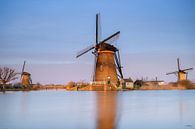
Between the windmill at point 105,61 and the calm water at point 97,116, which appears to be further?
the windmill at point 105,61

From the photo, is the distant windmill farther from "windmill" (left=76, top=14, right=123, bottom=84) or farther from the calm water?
the calm water

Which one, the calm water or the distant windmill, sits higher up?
the distant windmill

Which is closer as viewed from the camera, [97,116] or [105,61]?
[97,116]

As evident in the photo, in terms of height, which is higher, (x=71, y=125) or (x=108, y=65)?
(x=108, y=65)

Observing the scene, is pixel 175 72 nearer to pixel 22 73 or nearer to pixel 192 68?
pixel 192 68

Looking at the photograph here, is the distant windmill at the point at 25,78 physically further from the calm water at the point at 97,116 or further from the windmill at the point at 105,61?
the calm water at the point at 97,116

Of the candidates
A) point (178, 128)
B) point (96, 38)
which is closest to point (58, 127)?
point (178, 128)

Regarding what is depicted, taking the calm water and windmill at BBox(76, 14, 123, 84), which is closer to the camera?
the calm water

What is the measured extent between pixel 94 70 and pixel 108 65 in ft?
7.28

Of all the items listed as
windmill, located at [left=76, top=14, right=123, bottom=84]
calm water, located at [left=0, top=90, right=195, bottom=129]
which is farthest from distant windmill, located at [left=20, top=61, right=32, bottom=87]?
calm water, located at [left=0, top=90, right=195, bottom=129]

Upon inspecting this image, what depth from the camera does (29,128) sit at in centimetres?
877

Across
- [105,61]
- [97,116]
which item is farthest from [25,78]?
[97,116]

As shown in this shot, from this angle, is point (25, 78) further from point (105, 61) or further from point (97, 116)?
point (97, 116)

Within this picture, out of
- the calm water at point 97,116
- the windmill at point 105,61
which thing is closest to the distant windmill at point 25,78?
the windmill at point 105,61
